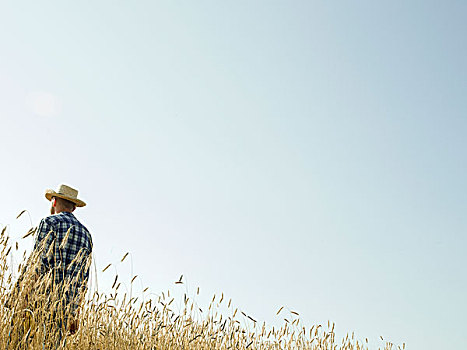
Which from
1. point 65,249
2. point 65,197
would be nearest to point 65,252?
point 65,249

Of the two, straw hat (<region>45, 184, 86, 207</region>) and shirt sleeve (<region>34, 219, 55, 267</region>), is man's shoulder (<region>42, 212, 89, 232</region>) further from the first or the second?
straw hat (<region>45, 184, 86, 207</region>)

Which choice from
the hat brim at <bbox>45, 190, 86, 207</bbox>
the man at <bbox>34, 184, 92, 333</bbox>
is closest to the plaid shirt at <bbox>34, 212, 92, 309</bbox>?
the man at <bbox>34, 184, 92, 333</bbox>

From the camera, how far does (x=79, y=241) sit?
4.70m

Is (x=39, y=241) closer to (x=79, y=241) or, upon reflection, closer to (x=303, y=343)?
(x=79, y=241)

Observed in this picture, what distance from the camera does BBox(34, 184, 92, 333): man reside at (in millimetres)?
4145

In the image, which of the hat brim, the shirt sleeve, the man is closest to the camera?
the man

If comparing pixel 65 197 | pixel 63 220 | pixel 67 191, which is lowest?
pixel 63 220

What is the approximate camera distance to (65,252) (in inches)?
181

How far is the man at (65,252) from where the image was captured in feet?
13.6

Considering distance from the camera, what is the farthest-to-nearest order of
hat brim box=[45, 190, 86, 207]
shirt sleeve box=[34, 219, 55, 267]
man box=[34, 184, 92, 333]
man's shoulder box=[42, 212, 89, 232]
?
hat brim box=[45, 190, 86, 207] < man's shoulder box=[42, 212, 89, 232] < shirt sleeve box=[34, 219, 55, 267] < man box=[34, 184, 92, 333]

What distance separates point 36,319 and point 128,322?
3.49 feet

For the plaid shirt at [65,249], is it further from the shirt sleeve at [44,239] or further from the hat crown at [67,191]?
the hat crown at [67,191]

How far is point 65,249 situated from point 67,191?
0.75 metres

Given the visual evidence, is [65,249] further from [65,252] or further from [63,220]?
[63,220]
